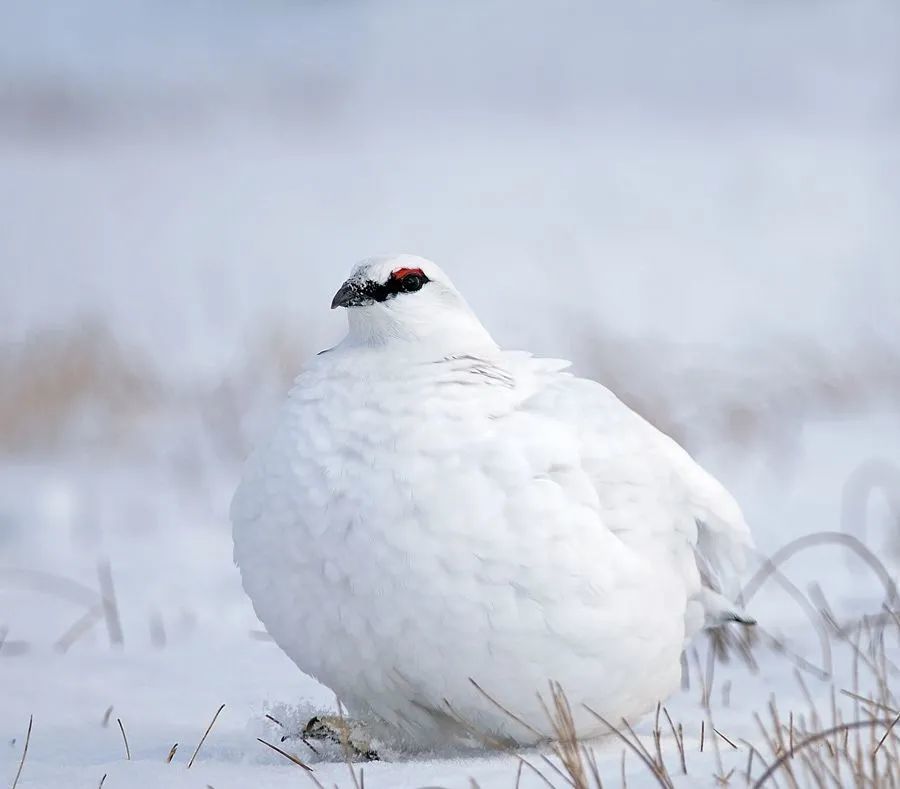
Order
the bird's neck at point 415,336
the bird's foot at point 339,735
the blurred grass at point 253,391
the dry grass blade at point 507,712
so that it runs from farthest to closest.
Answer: the blurred grass at point 253,391, the bird's neck at point 415,336, the bird's foot at point 339,735, the dry grass blade at point 507,712

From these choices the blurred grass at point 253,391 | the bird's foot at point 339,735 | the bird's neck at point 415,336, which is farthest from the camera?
the blurred grass at point 253,391

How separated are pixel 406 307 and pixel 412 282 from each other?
→ 0.10 meters

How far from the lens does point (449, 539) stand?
295cm

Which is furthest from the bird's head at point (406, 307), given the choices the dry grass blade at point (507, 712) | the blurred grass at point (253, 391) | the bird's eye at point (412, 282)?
the blurred grass at point (253, 391)

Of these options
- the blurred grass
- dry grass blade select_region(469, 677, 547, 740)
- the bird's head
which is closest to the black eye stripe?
the bird's head

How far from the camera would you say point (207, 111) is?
26.2 meters

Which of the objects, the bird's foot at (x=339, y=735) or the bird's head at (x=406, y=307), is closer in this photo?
the bird's foot at (x=339, y=735)

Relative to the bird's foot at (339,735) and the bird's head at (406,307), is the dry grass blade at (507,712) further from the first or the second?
the bird's head at (406,307)

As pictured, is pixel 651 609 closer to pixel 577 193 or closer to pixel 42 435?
pixel 42 435

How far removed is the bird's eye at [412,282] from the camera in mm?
3445

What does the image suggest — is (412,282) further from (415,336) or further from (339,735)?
(339,735)

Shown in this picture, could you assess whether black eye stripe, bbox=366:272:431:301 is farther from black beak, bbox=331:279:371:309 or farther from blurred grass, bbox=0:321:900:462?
blurred grass, bbox=0:321:900:462

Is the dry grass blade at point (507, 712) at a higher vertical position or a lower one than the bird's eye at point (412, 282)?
lower

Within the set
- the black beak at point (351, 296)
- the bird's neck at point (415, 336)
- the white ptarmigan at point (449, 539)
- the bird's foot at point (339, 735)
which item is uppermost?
the black beak at point (351, 296)
